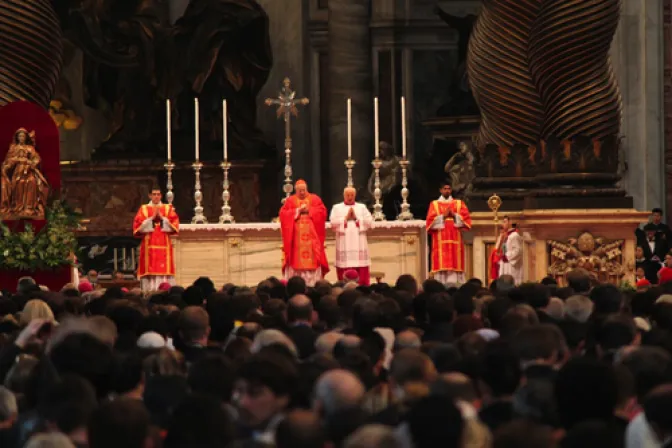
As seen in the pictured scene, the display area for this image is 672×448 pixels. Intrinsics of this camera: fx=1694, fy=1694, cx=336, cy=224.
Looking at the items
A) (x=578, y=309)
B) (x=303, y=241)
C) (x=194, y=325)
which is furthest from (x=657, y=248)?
(x=194, y=325)

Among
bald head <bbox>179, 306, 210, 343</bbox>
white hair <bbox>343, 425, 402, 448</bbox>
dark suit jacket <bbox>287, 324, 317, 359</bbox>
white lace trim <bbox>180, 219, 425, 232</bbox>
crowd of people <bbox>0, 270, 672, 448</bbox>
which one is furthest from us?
white lace trim <bbox>180, 219, 425, 232</bbox>

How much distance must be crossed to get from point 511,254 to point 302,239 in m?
2.89

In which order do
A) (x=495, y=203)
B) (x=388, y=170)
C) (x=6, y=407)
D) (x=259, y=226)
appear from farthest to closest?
(x=388, y=170) → (x=259, y=226) → (x=495, y=203) → (x=6, y=407)

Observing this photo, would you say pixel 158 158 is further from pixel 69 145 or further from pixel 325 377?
pixel 325 377

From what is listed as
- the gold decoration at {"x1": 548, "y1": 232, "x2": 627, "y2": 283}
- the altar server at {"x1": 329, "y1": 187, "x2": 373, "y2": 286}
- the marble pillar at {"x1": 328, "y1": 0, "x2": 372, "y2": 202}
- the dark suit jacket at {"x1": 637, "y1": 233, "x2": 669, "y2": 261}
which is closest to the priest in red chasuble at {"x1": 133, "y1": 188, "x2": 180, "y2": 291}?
the altar server at {"x1": 329, "y1": 187, "x2": 373, "y2": 286}

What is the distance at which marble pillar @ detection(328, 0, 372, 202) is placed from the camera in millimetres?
27547

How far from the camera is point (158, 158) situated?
28031mm

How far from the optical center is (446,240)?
21.0m

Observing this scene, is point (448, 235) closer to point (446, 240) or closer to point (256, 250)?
point (446, 240)

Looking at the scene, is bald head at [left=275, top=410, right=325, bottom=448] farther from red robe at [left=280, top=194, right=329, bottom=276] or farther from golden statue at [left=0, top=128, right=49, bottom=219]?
red robe at [left=280, top=194, right=329, bottom=276]

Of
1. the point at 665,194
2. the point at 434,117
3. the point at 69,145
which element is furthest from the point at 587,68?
the point at 69,145

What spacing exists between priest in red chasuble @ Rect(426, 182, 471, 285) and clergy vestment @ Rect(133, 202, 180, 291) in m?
3.23

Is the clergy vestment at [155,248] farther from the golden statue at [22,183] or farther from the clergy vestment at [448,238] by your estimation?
the clergy vestment at [448,238]

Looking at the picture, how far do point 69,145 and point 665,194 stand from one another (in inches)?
407
